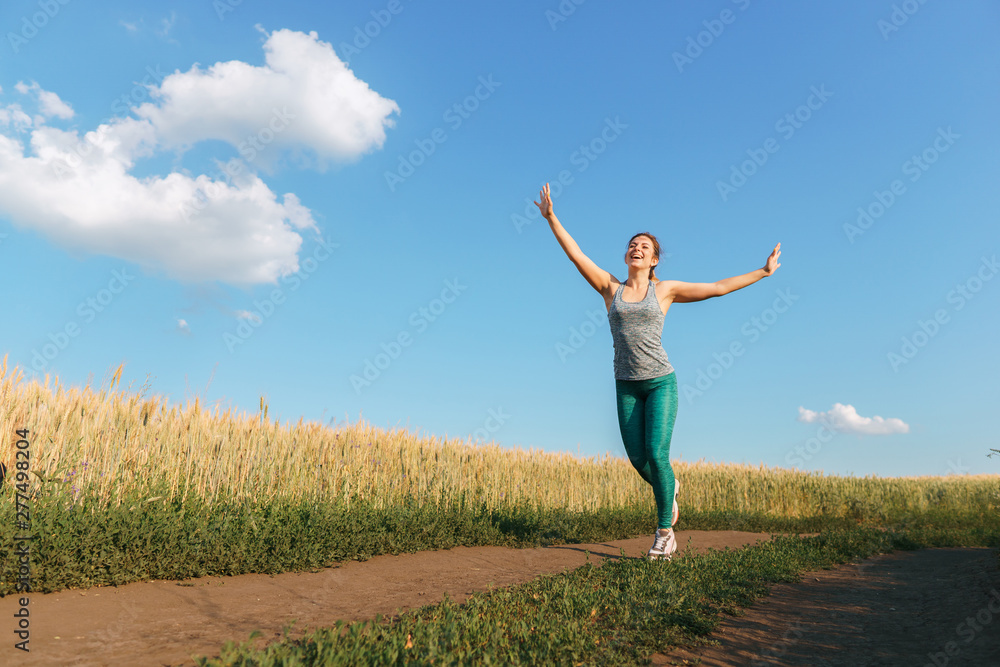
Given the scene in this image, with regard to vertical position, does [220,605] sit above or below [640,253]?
below

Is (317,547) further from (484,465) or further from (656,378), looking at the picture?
(484,465)

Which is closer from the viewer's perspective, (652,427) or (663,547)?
(652,427)

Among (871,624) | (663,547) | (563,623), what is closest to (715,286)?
(663,547)

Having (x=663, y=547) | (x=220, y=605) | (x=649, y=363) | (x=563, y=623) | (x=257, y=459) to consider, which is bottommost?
(x=220, y=605)

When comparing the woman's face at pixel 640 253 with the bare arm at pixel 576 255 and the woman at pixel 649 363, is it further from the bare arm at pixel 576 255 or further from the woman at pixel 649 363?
the bare arm at pixel 576 255

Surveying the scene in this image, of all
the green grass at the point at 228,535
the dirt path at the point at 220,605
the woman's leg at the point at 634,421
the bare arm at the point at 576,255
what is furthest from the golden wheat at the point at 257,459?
the bare arm at the point at 576,255

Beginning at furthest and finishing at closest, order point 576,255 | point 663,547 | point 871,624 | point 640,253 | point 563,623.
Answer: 1. point 576,255
2. point 640,253
3. point 663,547
4. point 871,624
5. point 563,623

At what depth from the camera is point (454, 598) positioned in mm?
4242

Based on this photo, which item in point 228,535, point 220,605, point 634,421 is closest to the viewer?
point 220,605

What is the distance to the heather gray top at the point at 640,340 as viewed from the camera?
5.47 meters

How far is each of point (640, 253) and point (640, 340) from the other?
3.11 ft

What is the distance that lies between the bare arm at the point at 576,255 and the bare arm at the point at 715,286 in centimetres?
62

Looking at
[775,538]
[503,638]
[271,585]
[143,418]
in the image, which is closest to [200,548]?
[271,585]

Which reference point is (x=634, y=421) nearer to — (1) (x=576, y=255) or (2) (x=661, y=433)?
(2) (x=661, y=433)
